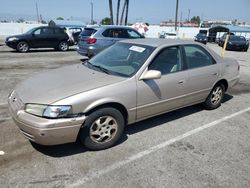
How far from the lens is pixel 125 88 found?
11.9 ft

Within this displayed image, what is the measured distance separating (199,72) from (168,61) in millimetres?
803

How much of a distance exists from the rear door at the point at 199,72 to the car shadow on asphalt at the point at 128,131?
0.43 m

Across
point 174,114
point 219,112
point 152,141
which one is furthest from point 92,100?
point 219,112

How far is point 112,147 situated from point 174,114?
184 centimetres

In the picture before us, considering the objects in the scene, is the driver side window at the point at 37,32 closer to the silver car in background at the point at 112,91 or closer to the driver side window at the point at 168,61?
the silver car in background at the point at 112,91

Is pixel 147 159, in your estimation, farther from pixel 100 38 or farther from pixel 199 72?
pixel 100 38

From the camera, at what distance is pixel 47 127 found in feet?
9.99

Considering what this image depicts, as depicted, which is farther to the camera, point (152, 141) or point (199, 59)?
point (199, 59)

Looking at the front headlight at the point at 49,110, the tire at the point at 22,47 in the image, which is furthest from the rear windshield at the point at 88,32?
the front headlight at the point at 49,110

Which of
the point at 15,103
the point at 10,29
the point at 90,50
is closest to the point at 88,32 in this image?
the point at 90,50

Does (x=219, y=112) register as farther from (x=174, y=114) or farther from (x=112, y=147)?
(x=112, y=147)

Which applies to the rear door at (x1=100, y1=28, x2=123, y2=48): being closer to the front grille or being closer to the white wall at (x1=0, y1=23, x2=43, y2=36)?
the front grille

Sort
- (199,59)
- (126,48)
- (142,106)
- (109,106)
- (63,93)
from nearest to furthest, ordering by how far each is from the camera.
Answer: (63,93) < (109,106) < (142,106) < (126,48) < (199,59)

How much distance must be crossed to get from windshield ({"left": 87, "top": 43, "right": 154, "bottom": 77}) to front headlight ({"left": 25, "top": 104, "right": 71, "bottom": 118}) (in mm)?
1104
